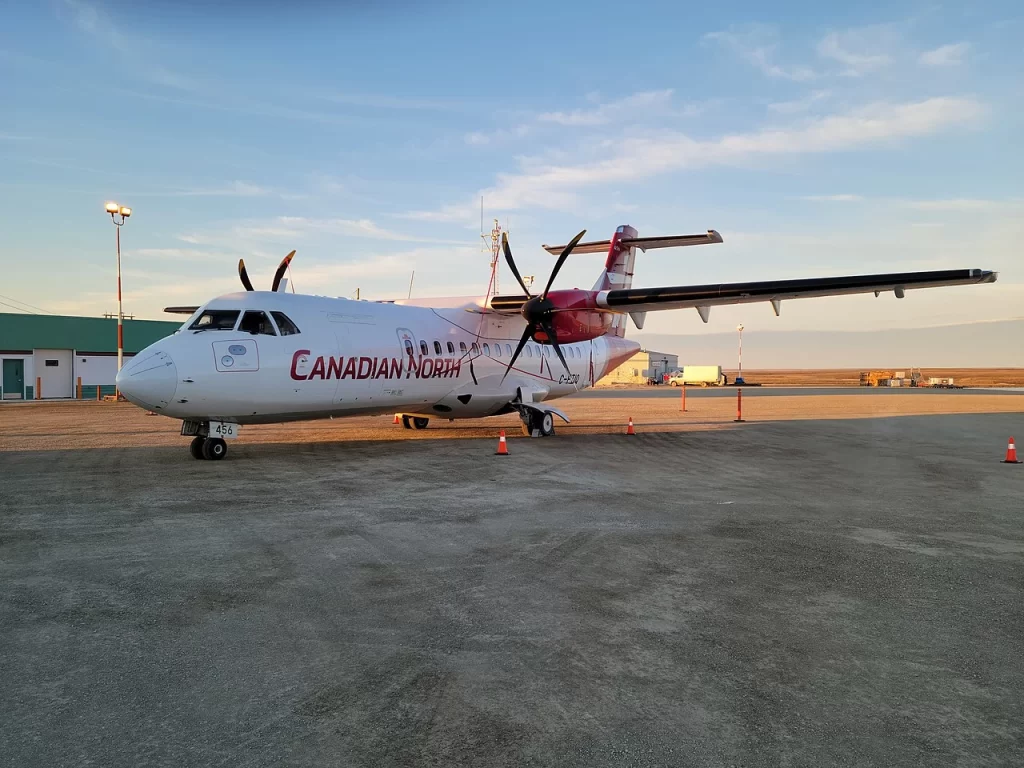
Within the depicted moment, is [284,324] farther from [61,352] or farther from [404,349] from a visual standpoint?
[61,352]

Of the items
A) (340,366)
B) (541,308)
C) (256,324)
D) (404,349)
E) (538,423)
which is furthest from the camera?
(538,423)

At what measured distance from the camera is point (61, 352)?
4094cm

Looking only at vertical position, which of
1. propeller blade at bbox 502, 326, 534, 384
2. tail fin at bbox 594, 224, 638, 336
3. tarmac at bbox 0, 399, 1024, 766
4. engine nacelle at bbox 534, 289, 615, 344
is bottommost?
tarmac at bbox 0, 399, 1024, 766

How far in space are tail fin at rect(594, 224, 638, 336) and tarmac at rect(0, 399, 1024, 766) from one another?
42.6 ft

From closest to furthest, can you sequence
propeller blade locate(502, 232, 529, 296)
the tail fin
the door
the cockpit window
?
the cockpit window < propeller blade locate(502, 232, 529, 296) < the tail fin < the door

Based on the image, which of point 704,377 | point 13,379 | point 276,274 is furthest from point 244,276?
point 704,377

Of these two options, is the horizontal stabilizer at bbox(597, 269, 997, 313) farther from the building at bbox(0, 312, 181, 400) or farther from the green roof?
the building at bbox(0, 312, 181, 400)

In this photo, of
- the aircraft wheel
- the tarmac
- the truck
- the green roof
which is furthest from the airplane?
the truck

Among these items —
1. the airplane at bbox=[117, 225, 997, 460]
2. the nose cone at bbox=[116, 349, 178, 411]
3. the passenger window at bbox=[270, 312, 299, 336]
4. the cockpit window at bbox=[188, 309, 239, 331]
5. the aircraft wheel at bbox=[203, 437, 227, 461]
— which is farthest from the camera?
the passenger window at bbox=[270, 312, 299, 336]

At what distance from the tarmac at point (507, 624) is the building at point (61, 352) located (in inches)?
1403

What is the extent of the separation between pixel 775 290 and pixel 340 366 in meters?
10.3

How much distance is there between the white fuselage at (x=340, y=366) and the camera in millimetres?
11734

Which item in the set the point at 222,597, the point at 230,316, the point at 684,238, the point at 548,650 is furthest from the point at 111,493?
the point at 684,238

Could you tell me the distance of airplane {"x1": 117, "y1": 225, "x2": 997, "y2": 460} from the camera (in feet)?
39.6
